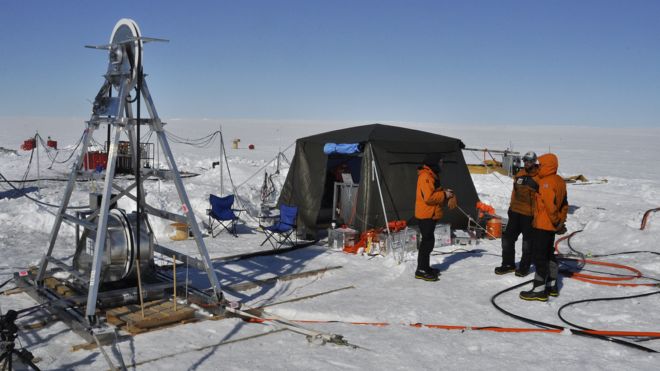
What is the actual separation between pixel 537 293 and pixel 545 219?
35.6 inches

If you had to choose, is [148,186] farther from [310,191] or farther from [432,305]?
[432,305]

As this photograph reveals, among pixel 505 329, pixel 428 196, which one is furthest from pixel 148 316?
pixel 428 196

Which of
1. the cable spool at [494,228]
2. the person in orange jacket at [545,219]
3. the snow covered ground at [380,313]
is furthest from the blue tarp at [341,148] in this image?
the person in orange jacket at [545,219]

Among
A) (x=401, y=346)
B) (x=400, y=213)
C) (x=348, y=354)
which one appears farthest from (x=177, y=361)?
(x=400, y=213)

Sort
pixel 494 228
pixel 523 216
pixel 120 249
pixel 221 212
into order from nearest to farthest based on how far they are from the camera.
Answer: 1. pixel 120 249
2. pixel 523 216
3. pixel 221 212
4. pixel 494 228

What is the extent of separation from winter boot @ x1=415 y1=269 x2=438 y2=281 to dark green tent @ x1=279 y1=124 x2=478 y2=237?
7.95 feet

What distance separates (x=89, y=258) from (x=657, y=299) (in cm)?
677

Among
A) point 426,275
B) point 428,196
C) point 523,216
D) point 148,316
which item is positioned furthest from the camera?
point 523,216

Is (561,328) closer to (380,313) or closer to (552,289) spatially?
(552,289)

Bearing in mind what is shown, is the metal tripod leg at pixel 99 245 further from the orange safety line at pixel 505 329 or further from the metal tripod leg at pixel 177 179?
the orange safety line at pixel 505 329

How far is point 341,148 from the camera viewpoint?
10539mm

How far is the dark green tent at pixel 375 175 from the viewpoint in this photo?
33.9 ft

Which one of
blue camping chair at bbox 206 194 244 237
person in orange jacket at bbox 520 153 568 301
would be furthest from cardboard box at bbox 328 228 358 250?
person in orange jacket at bbox 520 153 568 301

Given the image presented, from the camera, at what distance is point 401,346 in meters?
5.23
